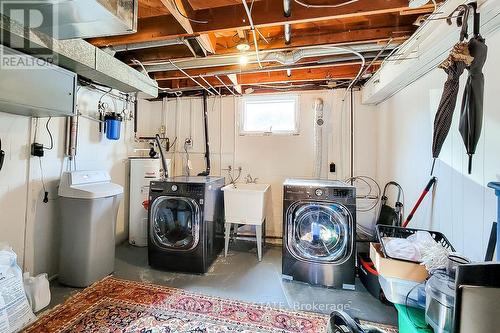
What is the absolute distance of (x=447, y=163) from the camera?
1909 millimetres

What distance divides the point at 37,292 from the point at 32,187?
942 mm

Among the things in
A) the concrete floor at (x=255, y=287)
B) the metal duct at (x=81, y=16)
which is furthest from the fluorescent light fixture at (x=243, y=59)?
the concrete floor at (x=255, y=287)

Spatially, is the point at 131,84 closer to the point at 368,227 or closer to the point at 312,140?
the point at 312,140

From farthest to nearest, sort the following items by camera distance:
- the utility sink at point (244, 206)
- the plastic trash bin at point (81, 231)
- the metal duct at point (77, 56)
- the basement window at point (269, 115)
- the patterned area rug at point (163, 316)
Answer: the basement window at point (269, 115)
the utility sink at point (244, 206)
the plastic trash bin at point (81, 231)
the patterned area rug at point (163, 316)
the metal duct at point (77, 56)

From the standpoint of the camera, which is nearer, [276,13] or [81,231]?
[276,13]

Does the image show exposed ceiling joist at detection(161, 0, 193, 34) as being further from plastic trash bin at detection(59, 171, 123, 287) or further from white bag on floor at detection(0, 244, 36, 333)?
white bag on floor at detection(0, 244, 36, 333)

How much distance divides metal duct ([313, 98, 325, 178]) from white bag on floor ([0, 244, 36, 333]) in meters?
3.34

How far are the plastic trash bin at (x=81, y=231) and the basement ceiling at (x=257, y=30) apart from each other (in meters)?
1.38

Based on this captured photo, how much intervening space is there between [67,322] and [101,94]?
2.49 metres

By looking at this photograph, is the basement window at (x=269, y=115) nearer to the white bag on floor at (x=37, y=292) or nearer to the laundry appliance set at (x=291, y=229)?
the laundry appliance set at (x=291, y=229)

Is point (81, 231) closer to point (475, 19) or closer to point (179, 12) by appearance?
point (179, 12)

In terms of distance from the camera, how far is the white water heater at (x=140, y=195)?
3.34m

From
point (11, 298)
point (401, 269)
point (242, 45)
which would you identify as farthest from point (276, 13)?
point (11, 298)

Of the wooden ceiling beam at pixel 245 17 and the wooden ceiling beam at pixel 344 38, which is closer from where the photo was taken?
the wooden ceiling beam at pixel 245 17
